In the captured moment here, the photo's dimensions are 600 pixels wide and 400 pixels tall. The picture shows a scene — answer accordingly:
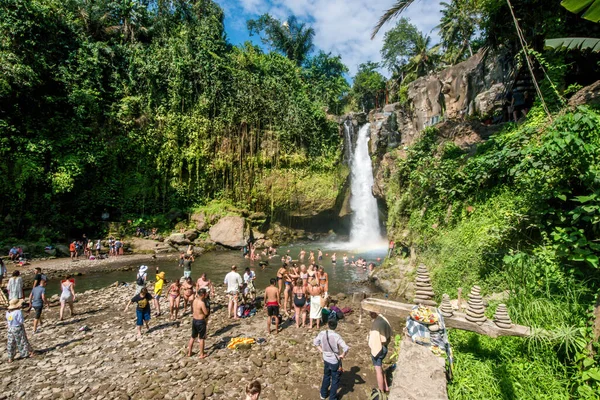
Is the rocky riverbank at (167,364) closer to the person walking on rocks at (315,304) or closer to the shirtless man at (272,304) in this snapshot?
the shirtless man at (272,304)

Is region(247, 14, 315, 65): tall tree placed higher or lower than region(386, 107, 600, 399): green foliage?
higher

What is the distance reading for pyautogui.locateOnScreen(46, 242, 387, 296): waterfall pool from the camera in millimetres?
14094

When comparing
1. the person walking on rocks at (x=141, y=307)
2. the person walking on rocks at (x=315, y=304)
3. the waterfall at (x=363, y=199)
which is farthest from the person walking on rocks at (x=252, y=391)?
the waterfall at (x=363, y=199)

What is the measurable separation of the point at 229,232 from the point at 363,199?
14.4 meters

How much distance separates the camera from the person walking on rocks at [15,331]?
6570mm

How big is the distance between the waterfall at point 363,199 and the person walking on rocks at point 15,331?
25.3 metres

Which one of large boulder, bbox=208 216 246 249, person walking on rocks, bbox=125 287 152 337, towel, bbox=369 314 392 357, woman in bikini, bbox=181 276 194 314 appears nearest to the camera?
towel, bbox=369 314 392 357

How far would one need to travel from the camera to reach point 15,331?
21.9ft

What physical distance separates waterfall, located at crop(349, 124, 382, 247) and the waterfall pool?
416cm

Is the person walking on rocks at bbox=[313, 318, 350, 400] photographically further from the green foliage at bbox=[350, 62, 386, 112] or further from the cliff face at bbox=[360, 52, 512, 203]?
the green foliage at bbox=[350, 62, 386, 112]

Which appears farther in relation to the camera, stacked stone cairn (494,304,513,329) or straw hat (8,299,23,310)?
straw hat (8,299,23,310)

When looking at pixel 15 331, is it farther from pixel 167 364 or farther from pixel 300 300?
pixel 300 300

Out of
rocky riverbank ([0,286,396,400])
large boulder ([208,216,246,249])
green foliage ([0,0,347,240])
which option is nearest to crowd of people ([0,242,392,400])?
rocky riverbank ([0,286,396,400])

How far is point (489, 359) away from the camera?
195 inches
